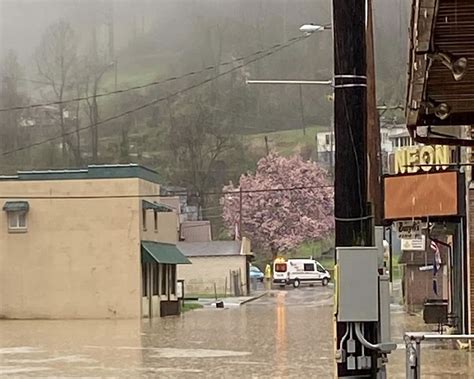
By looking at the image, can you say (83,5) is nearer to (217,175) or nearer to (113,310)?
(217,175)

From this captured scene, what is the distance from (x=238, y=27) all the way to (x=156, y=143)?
25.1 meters

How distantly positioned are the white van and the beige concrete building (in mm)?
33556

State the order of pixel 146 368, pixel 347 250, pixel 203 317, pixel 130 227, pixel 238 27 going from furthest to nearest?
pixel 238 27 < pixel 130 227 < pixel 203 317 < pixel 146 368 < pixel 347 250

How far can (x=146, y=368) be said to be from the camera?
2066 cm

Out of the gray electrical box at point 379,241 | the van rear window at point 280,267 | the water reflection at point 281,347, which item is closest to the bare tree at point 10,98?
the van rear window at point 280,267

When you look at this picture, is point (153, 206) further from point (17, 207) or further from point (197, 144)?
point (197, 144)

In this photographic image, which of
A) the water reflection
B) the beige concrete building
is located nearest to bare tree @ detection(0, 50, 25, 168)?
the beige concrete building

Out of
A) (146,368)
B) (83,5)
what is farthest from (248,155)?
(146,368)

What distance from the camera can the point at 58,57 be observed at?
146 metres

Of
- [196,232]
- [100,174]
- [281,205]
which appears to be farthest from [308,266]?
[100,174]

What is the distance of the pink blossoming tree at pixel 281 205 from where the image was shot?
111875 millimetres

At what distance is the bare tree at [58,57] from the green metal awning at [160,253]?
75.6m

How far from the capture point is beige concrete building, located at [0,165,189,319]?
160 feet

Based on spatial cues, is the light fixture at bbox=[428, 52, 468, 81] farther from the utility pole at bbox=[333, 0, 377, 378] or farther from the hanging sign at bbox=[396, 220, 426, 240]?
the hanging sign at bbox=[396, 220, 426, 240]
